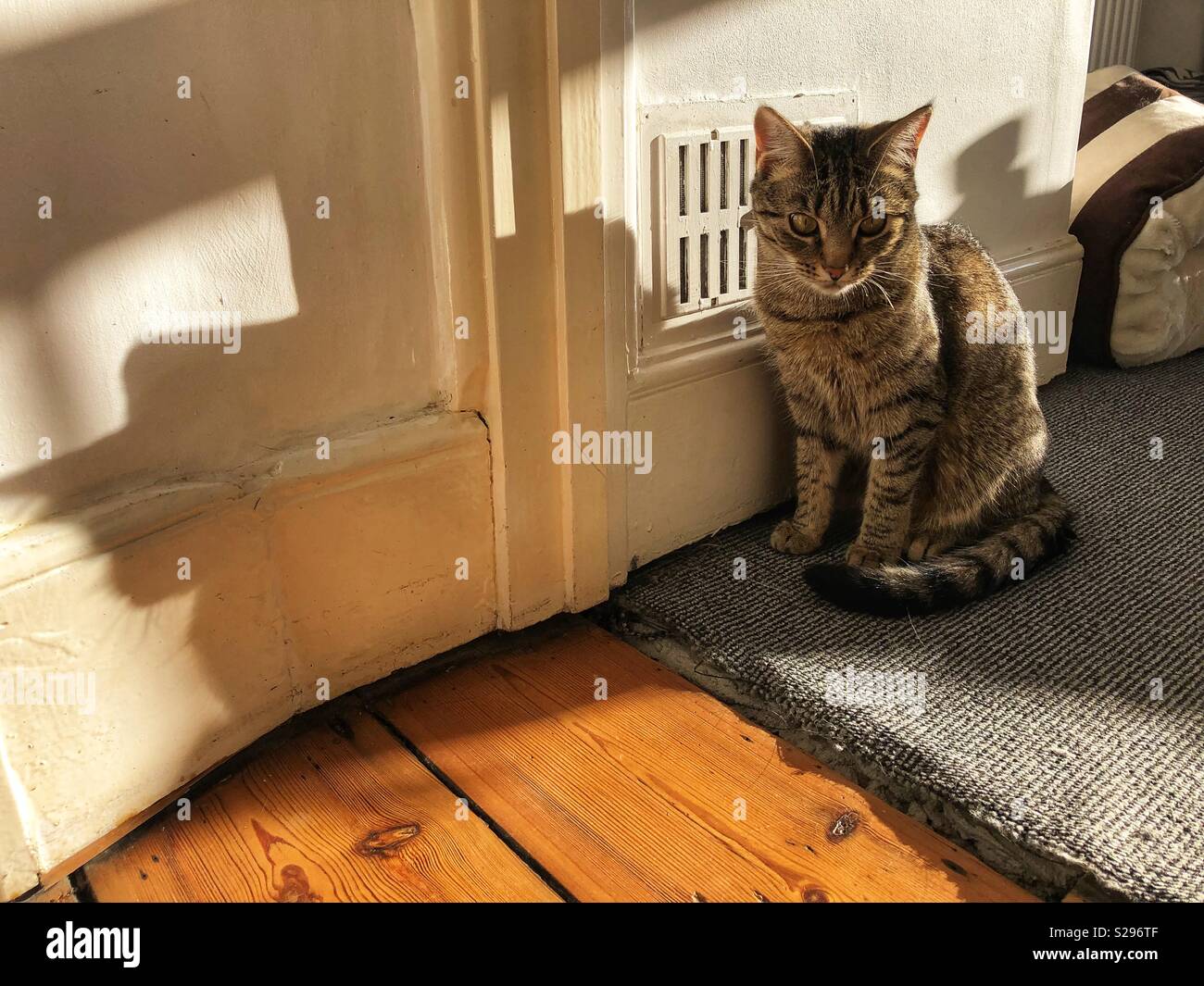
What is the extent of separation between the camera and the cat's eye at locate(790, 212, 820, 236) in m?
1.34

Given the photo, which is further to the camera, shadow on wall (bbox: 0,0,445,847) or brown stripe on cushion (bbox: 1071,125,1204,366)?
brown stripe on cushion (bbox: 1071,125,1204,366)

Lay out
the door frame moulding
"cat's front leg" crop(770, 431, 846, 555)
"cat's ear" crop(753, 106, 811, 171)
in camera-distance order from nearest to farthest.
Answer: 1. the door frame moulding
2. "cat's ear" crop(753, 106, 811, 171)
3. "cat's front leg" crop(770, 431, 846, 555)

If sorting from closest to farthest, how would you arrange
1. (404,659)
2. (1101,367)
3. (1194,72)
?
(404,659)
(1101,367)
(1194,72)

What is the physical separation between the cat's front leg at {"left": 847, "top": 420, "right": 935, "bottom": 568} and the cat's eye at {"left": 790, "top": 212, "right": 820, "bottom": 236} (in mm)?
336

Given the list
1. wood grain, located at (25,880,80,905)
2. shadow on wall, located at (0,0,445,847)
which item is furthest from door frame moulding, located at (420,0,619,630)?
wood grain, located at (25,880,80,905)

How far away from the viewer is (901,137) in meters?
1.34

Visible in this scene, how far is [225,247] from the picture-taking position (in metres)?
1.02

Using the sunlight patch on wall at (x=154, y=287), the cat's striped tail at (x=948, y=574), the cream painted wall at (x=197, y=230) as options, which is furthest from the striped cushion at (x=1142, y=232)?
the sunlight patch on wall at (x=154, y=287)

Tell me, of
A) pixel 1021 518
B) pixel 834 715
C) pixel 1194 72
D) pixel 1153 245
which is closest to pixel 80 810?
pixel 834 715

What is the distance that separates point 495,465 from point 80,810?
2.06ft

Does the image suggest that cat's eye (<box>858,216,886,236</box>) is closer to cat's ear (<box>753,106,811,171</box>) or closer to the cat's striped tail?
cat's ear (<box>753,106,811,171</box>)

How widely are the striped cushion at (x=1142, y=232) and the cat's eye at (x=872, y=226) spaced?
122cm

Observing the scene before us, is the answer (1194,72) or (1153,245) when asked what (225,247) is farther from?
(1194,72)

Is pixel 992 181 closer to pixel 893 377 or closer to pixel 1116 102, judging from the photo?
pixel 893 377
